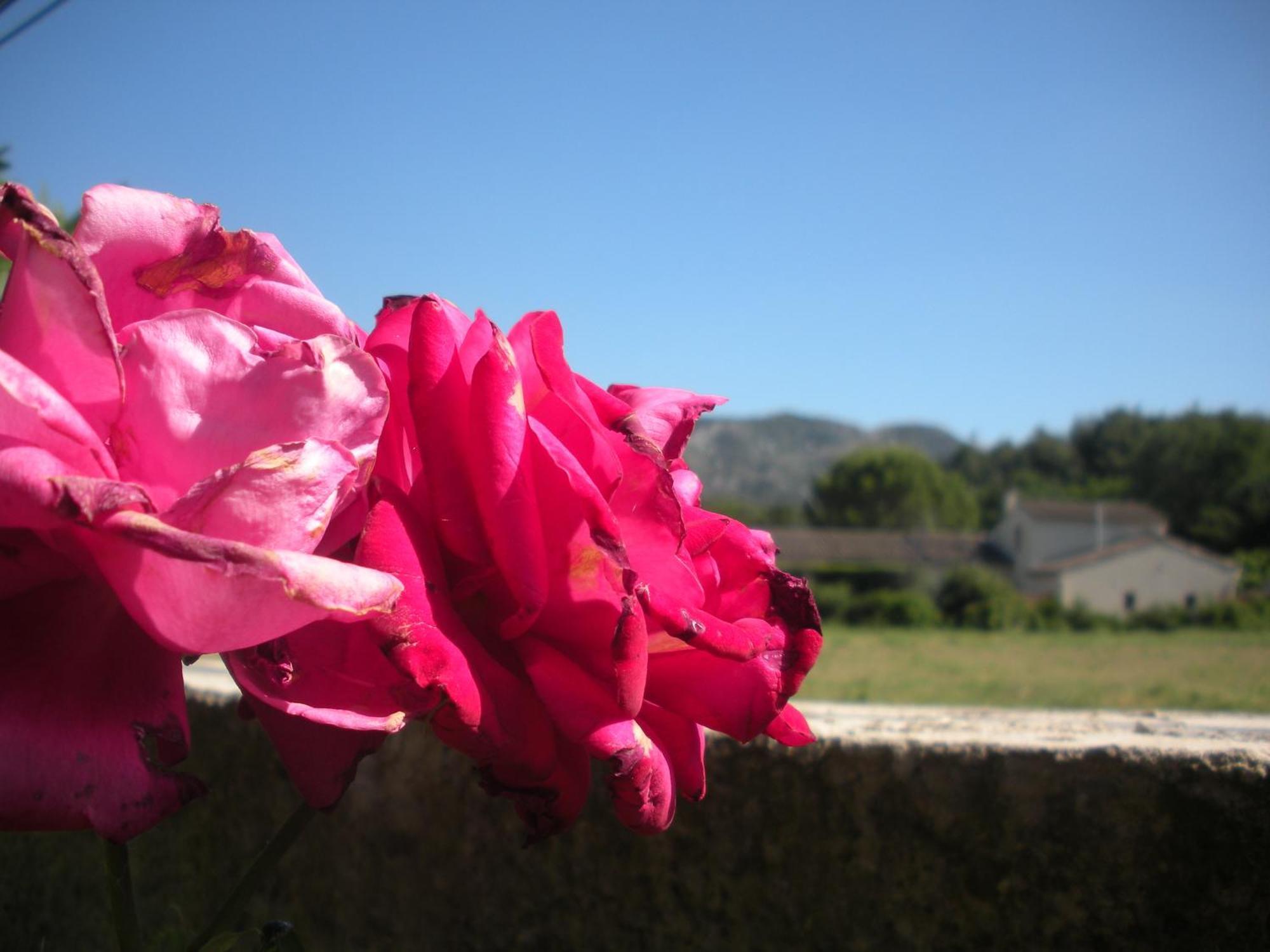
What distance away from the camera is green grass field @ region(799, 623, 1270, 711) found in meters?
19.7

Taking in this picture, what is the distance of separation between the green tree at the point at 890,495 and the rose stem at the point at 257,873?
80.7 meters

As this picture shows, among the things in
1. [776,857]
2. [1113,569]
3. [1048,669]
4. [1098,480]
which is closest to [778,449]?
[1098,480]

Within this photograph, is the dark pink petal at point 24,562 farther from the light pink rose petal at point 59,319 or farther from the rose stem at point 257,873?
the rose stem at point 257,873

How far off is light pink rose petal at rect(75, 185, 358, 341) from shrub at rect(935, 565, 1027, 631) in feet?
163

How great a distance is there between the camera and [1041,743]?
5.04ft

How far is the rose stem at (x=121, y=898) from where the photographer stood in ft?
2.12

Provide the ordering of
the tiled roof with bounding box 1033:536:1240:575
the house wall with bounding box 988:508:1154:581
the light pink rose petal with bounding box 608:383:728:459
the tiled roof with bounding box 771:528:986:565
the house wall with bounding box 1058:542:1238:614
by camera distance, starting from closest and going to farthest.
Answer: the light pink rose petal with bounding box 608:383:728:459, the house wall with bounding box 1058:542:1238:614, the tiled roof with bounding box 1033:536:1240:575, the tiled roof with bounding box 771:528:986:565, the house wall with bounding box 988:508:1154:581

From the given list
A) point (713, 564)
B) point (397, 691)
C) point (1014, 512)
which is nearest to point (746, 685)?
point (713, 564)

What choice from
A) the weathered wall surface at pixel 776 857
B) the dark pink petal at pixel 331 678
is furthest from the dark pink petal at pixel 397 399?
the weathered wall surface at pixel 776 857

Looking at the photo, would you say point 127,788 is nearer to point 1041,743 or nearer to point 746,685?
point 746,685

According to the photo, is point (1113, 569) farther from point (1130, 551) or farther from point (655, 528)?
point (655, 528)

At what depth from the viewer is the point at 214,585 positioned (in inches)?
17.4

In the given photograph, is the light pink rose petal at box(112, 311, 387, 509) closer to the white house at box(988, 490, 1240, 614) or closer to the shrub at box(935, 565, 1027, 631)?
the shrub at box(935, 565, 1027, 631)

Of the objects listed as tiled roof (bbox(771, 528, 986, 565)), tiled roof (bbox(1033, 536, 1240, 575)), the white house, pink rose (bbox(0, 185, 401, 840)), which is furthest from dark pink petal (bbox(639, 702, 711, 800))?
tiled roof (bbox(1033, 536, 1240, 575))
